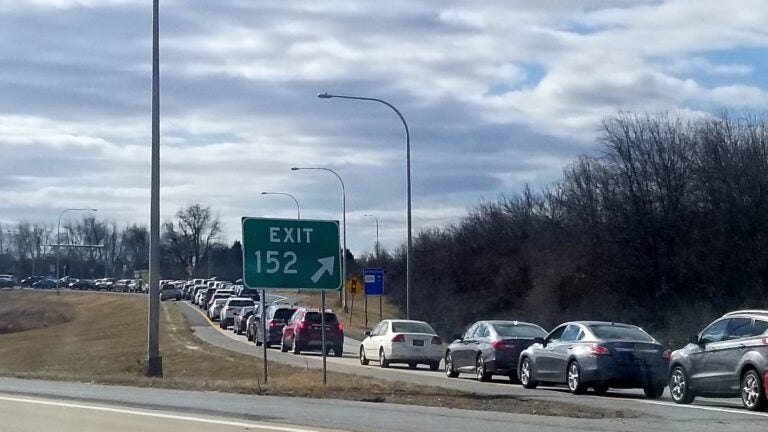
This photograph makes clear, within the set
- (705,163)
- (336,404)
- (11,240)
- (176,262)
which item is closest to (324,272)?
(336,404)

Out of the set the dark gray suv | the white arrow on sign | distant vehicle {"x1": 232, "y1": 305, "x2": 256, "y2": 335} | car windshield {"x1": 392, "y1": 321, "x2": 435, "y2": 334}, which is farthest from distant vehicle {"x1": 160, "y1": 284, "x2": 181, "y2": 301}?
the dark gray suv

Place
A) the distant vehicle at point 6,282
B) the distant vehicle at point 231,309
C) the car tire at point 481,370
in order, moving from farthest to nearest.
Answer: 1. the distant vehicle at point 6,282
2. the distant vehicle at point 231,309
3. the car tire at point 481,370

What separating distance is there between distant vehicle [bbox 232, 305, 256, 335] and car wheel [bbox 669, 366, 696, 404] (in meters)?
38.4

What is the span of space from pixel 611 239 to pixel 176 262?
410 ft

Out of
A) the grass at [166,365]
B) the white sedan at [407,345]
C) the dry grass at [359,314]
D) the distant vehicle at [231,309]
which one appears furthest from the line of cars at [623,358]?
the distant vehicle at [231,309]

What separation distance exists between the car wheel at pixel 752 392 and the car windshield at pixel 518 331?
8880mm

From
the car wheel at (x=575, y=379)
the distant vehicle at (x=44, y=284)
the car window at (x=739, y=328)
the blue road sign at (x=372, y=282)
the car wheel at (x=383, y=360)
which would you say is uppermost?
the distant vehicle at (x=44, y=284)

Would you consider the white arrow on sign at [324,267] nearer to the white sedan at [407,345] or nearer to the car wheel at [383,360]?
the white sedan at [407,345]

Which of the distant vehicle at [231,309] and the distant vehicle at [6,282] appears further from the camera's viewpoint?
the distant vehicle at [6,282]

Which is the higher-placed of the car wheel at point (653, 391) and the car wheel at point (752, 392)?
the car wheel at point (752, 392)

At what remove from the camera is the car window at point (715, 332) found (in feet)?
64.9

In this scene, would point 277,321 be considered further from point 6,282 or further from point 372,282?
point 6,282

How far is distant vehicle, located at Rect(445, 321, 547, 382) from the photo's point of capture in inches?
1054

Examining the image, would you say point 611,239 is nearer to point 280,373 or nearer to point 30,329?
point 280,373
